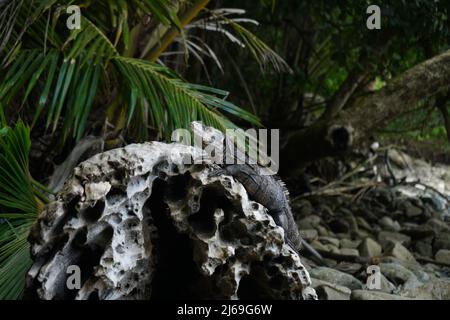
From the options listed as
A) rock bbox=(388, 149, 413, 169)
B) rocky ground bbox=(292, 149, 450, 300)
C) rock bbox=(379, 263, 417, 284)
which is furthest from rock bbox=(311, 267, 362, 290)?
rock bbox=(388, 149, 413, 169)

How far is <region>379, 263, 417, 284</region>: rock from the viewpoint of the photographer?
10.5 ft

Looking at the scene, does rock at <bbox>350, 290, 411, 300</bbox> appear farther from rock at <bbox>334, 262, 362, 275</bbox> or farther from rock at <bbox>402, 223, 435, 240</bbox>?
rock at <bbox>402, 223, 435, 240</bbox>

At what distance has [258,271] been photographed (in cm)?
181

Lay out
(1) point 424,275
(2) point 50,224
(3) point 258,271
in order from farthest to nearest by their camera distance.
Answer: (1) point 424,275 < (3) point 258,271 < (2) point 50,224

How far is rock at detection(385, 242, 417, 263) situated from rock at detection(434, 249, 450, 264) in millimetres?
191

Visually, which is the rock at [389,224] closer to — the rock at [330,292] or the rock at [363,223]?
the rock at [363,223]

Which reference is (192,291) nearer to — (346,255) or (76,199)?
(76,199)

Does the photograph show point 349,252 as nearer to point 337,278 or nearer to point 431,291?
point 337,278

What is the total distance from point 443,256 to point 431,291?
106 centimetres

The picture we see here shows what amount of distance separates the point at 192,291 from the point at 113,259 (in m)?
0.39

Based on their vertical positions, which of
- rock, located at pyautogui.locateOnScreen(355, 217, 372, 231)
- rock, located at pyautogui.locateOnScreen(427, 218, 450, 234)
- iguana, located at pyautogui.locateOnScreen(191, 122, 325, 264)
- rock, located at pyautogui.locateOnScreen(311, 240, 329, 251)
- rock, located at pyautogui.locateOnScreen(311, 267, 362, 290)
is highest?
iguana, located at pyautogui.locateOnScreen(191, 122, 325, 264)

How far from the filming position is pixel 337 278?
314cm

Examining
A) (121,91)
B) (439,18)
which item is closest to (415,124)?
(439,18)

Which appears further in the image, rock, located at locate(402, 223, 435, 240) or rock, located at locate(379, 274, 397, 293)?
rock, located at locate(402, 223, 435, 240)
